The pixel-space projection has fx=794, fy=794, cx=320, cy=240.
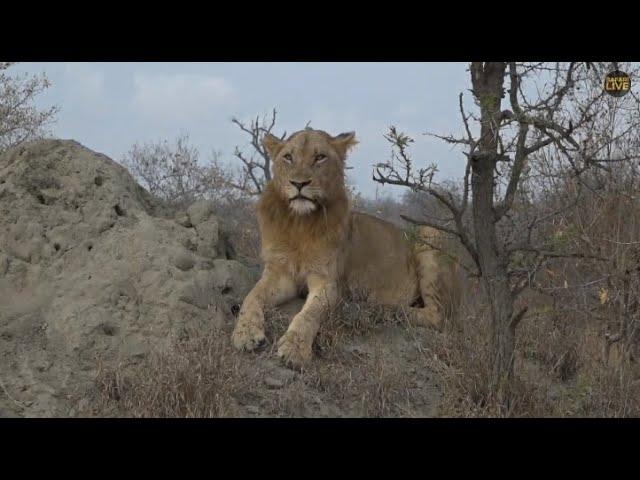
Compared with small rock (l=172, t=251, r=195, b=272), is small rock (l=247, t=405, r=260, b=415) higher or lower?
lower

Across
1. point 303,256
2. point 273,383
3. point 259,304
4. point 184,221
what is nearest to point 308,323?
point 259,304

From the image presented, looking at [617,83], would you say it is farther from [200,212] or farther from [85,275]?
[85,275]

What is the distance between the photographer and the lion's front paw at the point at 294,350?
612 cm

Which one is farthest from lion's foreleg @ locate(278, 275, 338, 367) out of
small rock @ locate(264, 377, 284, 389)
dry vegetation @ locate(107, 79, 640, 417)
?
small rock @ locate(264, 377, 284, 389)

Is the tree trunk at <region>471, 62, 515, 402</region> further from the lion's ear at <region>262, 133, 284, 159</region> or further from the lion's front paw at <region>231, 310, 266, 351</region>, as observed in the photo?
the lion's ear at <region>262, 133, 284, 159</region>

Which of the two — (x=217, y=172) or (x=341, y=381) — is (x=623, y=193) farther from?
(x=217, y=172)

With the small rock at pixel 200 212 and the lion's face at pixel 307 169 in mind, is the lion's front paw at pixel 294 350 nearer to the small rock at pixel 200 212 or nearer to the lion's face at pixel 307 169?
the lion's face at pixel 307 169

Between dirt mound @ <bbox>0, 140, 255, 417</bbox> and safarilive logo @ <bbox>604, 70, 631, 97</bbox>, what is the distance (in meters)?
4.08

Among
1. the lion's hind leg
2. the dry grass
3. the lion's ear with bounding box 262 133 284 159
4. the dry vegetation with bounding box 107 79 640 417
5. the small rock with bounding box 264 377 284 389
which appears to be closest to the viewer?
the dry grass

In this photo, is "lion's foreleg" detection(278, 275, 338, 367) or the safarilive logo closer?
"lion's foreleg" detection(278, 275, 338, 367)

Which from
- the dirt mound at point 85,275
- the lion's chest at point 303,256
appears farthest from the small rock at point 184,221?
the lion's chest at point 303,256

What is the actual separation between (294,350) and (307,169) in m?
1.69

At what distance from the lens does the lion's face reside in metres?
6.95

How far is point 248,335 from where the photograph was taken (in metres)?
6.29
